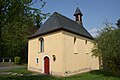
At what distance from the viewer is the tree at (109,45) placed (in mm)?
18109

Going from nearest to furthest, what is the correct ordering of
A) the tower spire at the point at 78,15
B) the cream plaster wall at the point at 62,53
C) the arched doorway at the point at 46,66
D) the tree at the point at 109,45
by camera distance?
the tree at the point at 109,45 → the cream plaster wall at the point at 62,53 → the arched doorway at the point at 46,66 → the tower spire at the point at 78,15

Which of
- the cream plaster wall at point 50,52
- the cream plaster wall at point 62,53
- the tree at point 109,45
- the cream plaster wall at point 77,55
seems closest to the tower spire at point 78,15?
the cream plaster wall at point 77,55

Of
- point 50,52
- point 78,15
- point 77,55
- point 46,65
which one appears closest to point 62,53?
point 50,52

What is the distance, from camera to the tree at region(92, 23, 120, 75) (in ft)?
59.4

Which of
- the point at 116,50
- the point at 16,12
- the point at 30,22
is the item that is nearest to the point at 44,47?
the point at 116,50

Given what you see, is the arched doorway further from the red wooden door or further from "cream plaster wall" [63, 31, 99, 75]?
"cream plaster wall" [63, 31, 99, 75]

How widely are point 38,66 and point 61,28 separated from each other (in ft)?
23.9

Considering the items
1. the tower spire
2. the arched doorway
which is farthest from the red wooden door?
the tower spire

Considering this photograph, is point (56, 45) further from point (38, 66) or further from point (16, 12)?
point (16, 12)

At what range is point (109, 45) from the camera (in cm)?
1848

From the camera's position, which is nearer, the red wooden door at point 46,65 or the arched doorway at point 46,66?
the arched doorway at point 46,66

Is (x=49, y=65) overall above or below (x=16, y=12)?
below

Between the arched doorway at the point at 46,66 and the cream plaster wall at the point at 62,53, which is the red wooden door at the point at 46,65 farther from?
the cream plaster wall at the point at 62,53

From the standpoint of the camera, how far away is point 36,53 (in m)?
24.9
